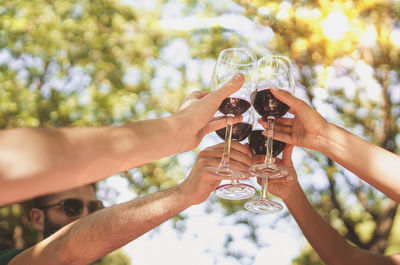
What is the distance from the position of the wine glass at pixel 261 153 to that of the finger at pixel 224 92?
376mm

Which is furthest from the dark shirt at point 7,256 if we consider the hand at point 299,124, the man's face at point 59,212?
the hand at point 299,124

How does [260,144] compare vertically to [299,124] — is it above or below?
below

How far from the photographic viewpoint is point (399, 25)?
6973 millimetres

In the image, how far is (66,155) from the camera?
52.4 inches

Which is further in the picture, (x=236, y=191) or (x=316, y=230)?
(x=316, y=230)

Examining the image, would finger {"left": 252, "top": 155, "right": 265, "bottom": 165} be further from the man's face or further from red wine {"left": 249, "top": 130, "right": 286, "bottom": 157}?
the man's face

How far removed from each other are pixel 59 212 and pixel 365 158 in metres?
3.09

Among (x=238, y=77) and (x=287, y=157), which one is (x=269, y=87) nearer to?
(x=238, y=77)

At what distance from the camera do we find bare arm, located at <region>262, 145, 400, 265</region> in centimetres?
266

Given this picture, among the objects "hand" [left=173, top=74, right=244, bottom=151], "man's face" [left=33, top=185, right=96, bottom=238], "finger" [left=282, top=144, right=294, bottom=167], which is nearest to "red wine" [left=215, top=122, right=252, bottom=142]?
"hand" [left=173, top=74, right=244, bottom=151]

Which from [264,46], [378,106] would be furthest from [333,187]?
[264,46]

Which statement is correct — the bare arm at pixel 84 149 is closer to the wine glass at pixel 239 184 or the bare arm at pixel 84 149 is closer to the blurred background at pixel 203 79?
the wine glass at pixel 239 184

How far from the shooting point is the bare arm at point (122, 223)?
2584mm

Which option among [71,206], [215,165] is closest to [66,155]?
[215,165]
